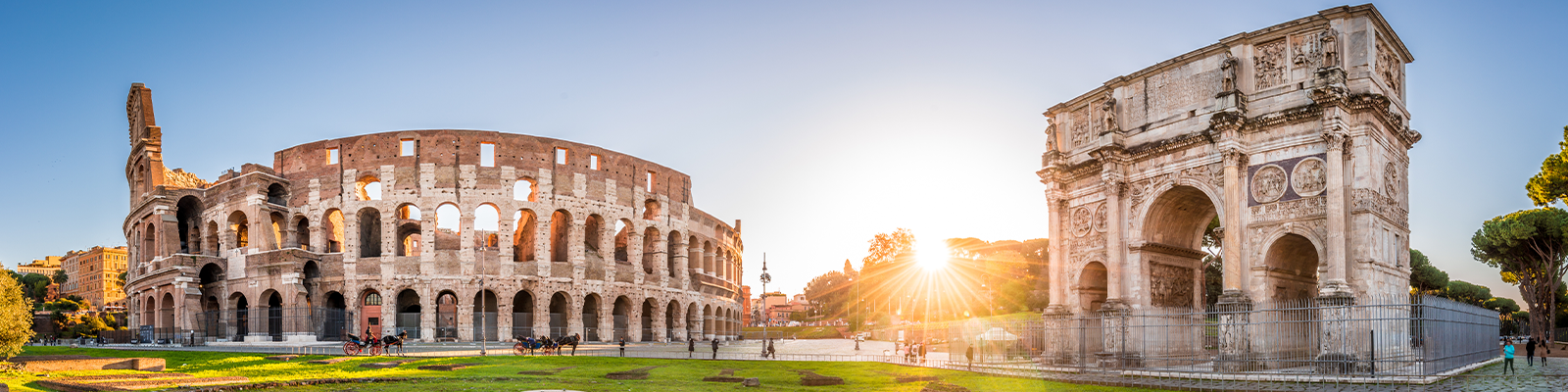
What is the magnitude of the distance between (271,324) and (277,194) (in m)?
6.83

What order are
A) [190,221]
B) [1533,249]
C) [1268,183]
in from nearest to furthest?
[1268,183]
[1533,249]
[190,221]

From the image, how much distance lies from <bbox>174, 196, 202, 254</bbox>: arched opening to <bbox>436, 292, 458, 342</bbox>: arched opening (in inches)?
493

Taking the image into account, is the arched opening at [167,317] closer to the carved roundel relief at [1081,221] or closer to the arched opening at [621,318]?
the arched opening at [621,318]

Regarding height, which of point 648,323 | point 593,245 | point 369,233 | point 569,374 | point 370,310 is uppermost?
point 369,233

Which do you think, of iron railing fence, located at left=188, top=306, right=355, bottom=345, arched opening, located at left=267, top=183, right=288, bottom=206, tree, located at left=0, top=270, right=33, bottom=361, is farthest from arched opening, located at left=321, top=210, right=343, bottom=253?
tree, located at left=0, top=270, right=33, bottom=361

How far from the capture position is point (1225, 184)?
81.7 feet

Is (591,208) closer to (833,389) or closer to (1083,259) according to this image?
(1083,259)

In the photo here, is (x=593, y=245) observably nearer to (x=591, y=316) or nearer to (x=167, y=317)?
(x=591, y=316)

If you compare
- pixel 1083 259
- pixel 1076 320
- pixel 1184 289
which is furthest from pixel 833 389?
pixel 1184 289

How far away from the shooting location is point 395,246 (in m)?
46.5

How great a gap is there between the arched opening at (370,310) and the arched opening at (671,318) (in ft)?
48.0

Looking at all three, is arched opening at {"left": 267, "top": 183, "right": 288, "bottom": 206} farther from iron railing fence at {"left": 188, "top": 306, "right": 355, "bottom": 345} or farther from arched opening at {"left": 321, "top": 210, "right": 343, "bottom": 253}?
iron railing fence at {"left": 188, "top": 306, "right": 355, "bottom": 345}

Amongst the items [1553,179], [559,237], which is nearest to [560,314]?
[559,237]

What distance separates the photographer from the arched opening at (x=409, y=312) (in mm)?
45438
